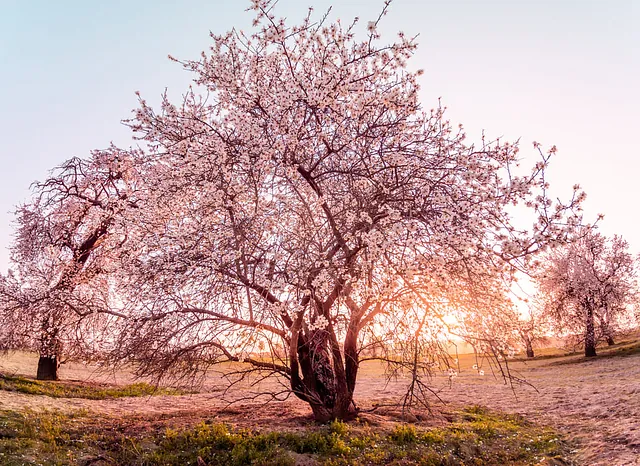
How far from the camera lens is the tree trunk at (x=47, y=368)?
795 inches

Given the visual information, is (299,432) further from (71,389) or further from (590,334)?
(590,334)

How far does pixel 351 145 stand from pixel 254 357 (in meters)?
6.69

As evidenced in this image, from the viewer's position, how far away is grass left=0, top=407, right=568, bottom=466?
9320 millimetres

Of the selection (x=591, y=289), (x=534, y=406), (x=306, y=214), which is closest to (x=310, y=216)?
(x=306, y=214)

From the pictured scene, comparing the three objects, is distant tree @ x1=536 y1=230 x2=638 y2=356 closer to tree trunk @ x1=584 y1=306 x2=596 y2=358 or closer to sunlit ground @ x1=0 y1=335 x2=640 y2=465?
tree trunk @ x1=584 y1=306 x2=596 y2=358

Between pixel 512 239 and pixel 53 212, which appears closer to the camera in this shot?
pixel 512 239

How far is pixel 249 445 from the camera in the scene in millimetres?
9812

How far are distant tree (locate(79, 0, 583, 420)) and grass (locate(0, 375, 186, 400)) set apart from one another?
656 cm

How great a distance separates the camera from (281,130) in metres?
9.52

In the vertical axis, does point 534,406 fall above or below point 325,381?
below

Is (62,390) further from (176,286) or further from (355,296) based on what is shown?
(355,296)

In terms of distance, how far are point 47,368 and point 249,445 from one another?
1506 centimetres

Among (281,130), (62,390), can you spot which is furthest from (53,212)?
(281,130)

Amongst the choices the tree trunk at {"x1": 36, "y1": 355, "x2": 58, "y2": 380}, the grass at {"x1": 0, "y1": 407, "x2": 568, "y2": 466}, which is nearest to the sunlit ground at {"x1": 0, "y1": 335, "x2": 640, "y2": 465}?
the grass at {"x1": 0, "y1": 407, "x2": 568, "y2": 466}
